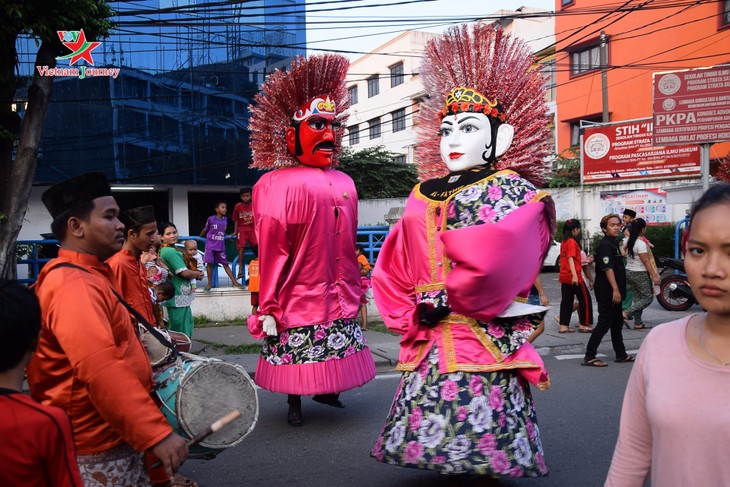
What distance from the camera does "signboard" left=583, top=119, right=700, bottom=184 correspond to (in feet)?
59.9

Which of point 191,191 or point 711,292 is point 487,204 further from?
point 191,191

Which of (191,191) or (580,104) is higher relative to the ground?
(580,104)

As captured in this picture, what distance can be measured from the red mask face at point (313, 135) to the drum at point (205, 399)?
2.62 meters

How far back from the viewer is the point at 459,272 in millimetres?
3025

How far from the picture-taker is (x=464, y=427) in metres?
3.00

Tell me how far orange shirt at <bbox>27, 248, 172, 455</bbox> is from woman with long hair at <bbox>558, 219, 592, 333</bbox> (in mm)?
7107

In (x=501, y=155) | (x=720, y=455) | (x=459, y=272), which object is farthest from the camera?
(x=501, y=155)

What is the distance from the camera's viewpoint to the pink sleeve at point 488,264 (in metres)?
2.99

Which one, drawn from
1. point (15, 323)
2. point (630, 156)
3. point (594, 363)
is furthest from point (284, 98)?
point (630, 156)

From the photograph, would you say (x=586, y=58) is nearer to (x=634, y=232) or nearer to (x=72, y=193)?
(x=634, y=232)

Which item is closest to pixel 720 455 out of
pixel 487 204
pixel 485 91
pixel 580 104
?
pixel 487 204

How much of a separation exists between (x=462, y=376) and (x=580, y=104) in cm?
2283

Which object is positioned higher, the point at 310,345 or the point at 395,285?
the point at 395,285

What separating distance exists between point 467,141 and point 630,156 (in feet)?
56.9
